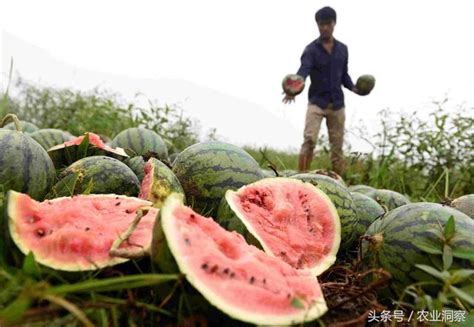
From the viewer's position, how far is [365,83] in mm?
8156

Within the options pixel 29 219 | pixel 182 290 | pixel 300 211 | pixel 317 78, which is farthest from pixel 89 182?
pixel 317 78

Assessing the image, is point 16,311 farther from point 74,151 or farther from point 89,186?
point 74,151

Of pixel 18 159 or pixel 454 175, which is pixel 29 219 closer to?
pixel 18 159

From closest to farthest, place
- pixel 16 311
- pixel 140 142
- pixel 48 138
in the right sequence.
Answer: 1. pixel 16 311
2. pixel 48 138
3. pixel 140 142

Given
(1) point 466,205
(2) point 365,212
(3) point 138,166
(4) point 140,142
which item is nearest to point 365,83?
(4) point 140,142

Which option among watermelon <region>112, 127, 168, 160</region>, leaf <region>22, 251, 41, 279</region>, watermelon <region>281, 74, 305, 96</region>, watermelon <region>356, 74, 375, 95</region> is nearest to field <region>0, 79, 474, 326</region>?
leaf <region>22, 251, 41, 279</region>

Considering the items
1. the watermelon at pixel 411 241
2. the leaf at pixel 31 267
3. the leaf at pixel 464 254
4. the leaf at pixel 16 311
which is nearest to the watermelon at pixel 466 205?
the watermelon at pixel 411 241

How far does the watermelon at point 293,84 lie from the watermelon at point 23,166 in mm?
5636

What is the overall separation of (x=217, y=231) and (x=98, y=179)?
102cm

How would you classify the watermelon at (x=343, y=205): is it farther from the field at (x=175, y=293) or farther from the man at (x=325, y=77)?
the man at (x=325, y=77)

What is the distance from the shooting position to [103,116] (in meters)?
7.20

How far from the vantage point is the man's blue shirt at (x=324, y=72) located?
8.00 metres

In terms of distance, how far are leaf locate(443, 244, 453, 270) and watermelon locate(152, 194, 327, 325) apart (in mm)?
464

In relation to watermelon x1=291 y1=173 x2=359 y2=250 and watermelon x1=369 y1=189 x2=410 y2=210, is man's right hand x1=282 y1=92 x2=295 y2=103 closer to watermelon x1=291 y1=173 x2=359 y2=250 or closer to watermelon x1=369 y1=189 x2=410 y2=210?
watermelon x1=369 y1=189 x2=410 y2=210
